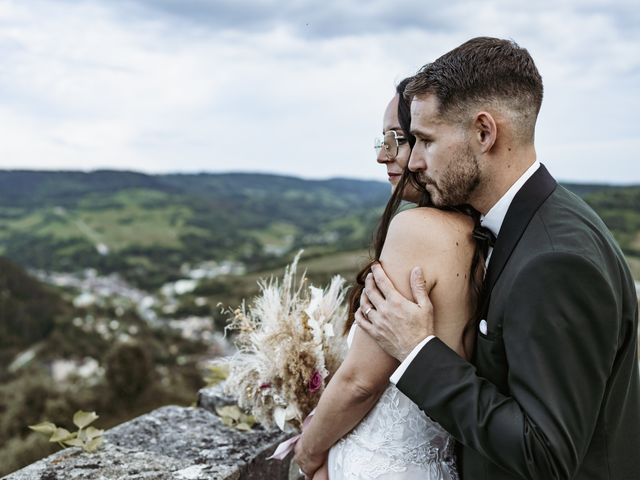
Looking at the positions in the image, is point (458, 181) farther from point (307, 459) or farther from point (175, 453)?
point (175, 453)

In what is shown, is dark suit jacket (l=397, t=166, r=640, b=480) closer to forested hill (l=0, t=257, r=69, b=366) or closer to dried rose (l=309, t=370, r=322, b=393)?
dried rose (l=309, t=370, r=322, b=393)

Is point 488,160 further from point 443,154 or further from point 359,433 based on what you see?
point 359,433

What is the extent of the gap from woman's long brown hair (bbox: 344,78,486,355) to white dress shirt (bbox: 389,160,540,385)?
0.19 ft

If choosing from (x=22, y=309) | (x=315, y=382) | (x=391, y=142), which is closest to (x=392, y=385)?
(x=315, y=382)

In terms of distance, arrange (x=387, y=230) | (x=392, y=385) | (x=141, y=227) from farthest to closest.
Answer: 1. (x=141, y=227)
2. (x=387, y=230)
3. (x=392, y=385)

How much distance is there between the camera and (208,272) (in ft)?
351

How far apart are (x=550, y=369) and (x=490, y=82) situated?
0.93 m

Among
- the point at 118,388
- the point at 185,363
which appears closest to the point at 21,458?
the point at 118,388

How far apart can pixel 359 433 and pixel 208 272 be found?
351 ft

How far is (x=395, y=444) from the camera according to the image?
2107mm

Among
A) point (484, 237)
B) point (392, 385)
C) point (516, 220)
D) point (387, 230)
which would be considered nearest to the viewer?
point (516, 220)

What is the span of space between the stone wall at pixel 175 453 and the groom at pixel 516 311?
114 centimetres

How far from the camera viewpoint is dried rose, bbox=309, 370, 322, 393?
8.10 feet

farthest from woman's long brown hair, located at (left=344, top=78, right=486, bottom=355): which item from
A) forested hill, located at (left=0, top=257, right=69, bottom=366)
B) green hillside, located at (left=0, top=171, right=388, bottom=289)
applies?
green hillside, located at (left=0, top=171, right=388, bottom=289)
